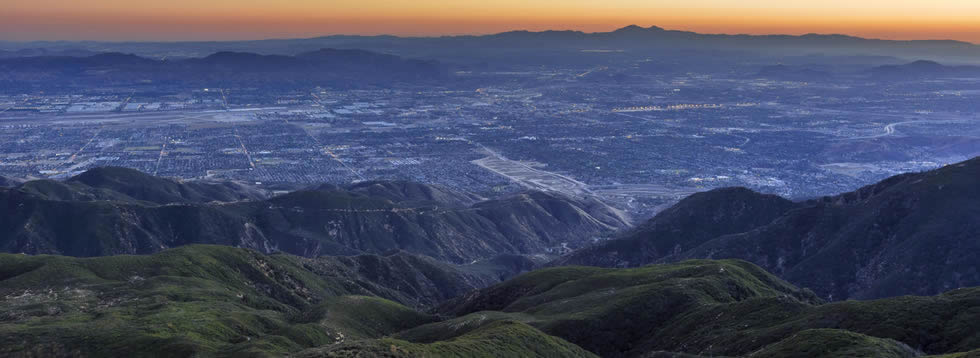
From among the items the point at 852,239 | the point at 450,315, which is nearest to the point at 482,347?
the point at 450,315

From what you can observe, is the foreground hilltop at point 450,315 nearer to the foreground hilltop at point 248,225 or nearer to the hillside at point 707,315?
the hillside at point 707,315

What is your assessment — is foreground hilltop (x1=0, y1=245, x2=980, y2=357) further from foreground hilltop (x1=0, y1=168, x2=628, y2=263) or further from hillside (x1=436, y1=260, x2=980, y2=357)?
foreground hilltop (x1=0, y1=168, x2=628, y2=263)

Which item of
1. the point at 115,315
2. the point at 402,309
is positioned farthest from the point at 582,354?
the point at 115,315

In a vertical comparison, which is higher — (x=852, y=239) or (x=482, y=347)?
(x=482, y=347)

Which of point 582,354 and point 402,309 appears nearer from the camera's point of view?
point 582,354

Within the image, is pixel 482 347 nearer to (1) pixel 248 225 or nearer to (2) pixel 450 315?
(2) pixel 450 315

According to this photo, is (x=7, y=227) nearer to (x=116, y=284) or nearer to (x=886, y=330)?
(x=116, y=284)

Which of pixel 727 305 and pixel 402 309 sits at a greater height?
pixel 727 305

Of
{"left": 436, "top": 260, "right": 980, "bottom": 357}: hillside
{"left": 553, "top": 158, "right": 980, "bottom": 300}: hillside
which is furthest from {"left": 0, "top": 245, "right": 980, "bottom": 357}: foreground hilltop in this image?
{"left": 553, "top": 158, "right": 980, "bottom": 300}: hillside
